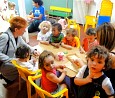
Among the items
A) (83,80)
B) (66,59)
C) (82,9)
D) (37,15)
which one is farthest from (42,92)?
(82,9)

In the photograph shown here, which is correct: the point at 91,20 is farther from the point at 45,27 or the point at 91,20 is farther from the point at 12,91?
the point at 12,91

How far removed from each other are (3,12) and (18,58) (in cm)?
217


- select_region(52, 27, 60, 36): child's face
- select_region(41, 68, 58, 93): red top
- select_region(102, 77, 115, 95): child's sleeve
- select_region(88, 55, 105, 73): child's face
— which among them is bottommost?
select_region(41, 68, 58, 93): red top

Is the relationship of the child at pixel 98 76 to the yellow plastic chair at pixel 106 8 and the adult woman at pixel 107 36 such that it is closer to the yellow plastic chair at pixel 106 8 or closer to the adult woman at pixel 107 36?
the adult woman at pixel 107 36

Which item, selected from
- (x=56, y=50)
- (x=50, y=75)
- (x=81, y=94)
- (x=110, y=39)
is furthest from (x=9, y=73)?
(x=110, y=39)

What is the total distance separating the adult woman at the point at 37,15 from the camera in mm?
4844

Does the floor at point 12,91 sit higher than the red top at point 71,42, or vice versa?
the red top at point 71,42

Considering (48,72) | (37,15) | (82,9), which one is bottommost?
(48,72)

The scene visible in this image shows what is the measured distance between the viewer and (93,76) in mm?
1587

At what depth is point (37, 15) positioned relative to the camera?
492 cm

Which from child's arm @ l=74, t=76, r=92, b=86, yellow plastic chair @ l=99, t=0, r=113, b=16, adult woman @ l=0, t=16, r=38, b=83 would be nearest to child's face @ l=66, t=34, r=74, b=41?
adult woman @ l=0, t=16, r=38, b=83

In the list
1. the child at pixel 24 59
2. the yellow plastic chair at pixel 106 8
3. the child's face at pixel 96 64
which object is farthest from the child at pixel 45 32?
the yellow plastic chair at pixel 106 8

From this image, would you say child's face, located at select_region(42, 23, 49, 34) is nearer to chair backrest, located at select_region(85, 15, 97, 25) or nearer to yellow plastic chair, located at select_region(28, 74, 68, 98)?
yellow plastic chair, located at select_region(28, 74, 68, 98)

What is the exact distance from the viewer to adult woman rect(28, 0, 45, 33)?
15.9ft
